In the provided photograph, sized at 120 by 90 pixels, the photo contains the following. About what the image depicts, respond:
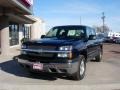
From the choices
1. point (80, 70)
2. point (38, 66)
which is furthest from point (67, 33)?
point (38, 66)

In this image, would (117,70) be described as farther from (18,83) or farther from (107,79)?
(18,83)

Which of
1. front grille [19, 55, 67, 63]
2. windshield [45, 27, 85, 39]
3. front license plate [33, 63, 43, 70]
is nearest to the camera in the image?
front grille [19, 55, 67, 63]

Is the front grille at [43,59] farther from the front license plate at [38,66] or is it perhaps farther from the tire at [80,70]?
the tire at [80,70]

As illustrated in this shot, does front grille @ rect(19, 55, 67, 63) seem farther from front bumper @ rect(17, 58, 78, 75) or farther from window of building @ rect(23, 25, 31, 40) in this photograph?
window of building @ rect(23, 25, 31, 40)

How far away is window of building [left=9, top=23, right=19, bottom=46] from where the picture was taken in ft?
91.5

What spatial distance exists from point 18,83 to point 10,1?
6448mm

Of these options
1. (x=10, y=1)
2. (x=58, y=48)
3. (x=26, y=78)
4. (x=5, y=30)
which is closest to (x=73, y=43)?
(x=58, y=48)

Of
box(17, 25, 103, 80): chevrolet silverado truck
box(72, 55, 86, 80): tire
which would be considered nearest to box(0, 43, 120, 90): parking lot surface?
box(72, 55, 86, 80): tire

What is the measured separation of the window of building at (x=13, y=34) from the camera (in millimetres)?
27878

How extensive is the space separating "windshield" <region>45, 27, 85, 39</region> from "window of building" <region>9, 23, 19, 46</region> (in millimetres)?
15953

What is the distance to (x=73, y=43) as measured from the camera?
9492 mm

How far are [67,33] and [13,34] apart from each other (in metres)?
18.0

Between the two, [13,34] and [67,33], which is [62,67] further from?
[13,34]

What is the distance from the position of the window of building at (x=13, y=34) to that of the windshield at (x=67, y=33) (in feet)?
52.3
